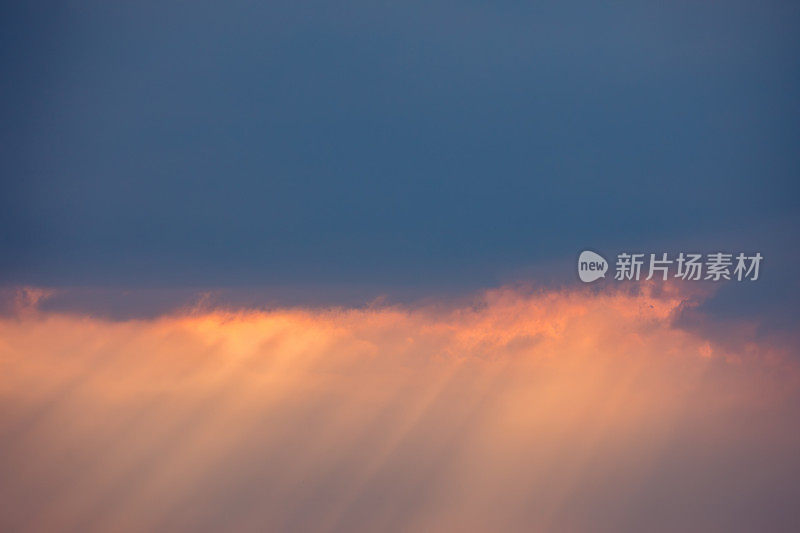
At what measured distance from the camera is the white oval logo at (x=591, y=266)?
885cm

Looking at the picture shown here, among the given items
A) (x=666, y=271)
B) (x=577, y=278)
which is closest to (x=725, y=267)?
(x=666, y=271)

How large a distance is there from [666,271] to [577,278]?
36.1 inches

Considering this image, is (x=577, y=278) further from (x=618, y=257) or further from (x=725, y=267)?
(x=725, y=267)

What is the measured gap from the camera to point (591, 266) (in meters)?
8.86

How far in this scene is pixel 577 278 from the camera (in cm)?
889

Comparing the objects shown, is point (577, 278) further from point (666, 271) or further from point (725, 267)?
point (725, 267)

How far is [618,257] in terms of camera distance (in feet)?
29.0

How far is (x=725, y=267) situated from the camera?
8.84 meters

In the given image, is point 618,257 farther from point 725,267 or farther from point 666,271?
point 725,267

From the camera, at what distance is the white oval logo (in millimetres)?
8852

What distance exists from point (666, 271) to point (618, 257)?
0.52m

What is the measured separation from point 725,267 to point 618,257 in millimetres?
1119

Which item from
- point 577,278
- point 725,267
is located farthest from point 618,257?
point 725,267

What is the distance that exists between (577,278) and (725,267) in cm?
153
